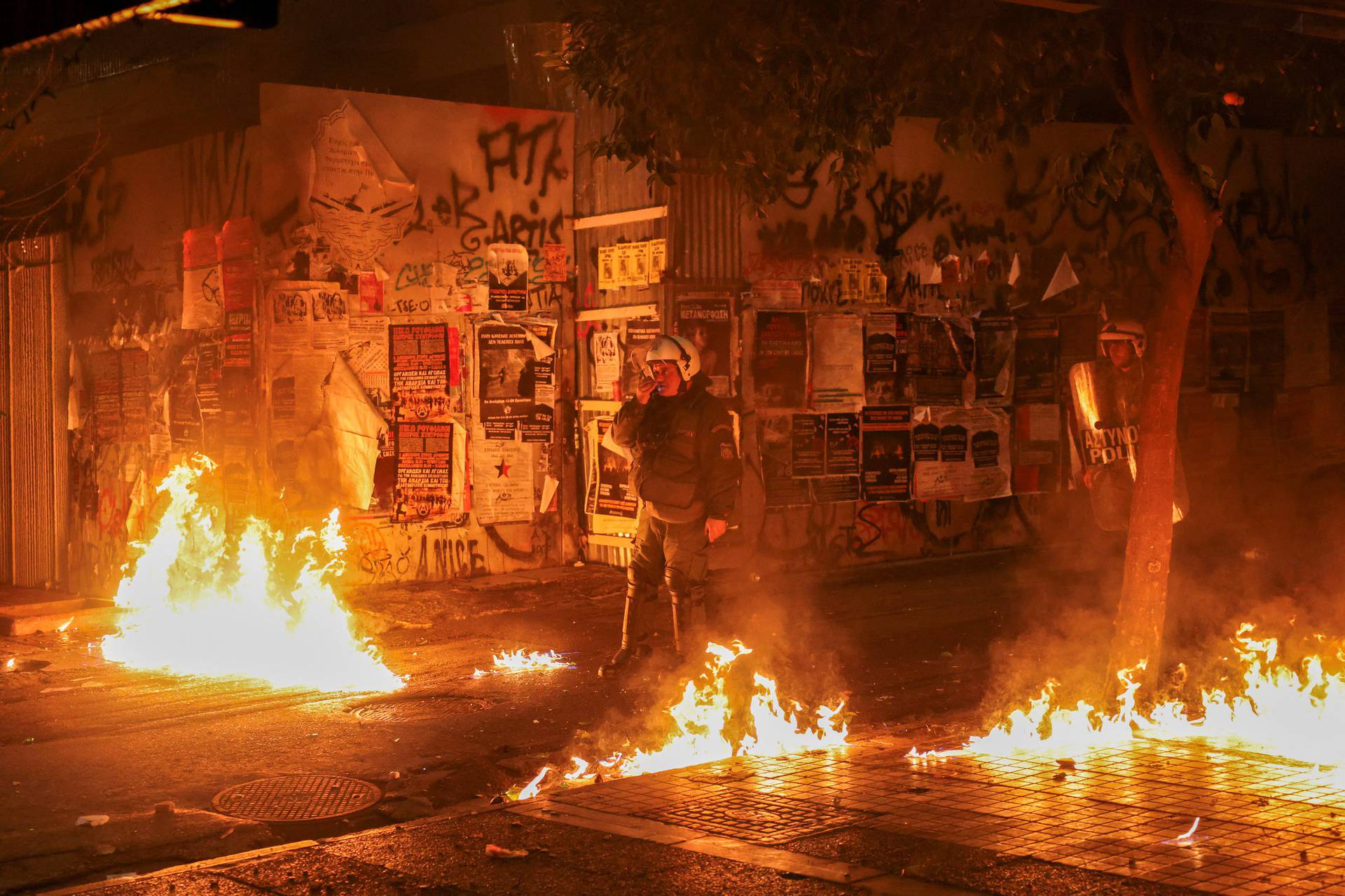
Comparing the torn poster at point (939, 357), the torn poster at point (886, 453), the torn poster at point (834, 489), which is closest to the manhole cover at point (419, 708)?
the torn poster at point (834, 489)

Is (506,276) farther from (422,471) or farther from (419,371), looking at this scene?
(422,471)

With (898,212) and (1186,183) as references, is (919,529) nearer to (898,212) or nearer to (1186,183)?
(898,212)

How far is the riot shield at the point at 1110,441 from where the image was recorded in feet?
32.9

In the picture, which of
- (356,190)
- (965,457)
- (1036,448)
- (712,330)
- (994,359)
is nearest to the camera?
(356,190)

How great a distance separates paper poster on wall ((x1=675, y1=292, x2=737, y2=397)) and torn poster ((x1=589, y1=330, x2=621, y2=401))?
738mm

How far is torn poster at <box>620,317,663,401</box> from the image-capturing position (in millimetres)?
13320

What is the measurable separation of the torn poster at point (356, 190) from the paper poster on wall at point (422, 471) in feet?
4.86

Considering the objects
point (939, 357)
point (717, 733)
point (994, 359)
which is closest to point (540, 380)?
point (939, 357)

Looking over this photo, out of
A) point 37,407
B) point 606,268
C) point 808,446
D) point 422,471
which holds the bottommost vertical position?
point 422,471

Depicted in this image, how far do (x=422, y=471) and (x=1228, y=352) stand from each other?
9445mm

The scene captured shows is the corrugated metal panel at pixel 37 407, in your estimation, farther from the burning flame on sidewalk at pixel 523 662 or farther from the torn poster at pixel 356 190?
the burning flame on sidewalk at pixel 523 662

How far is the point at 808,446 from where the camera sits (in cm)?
1398

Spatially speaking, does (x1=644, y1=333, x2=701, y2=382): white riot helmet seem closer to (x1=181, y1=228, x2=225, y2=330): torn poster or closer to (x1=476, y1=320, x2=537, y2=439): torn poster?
(x1=476, y1=320, x2=537, y2=439): torn poster

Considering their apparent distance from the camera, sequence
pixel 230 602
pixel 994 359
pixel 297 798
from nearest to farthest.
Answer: pixel 297 798 → pixel 230 602 → pixel 994 359
